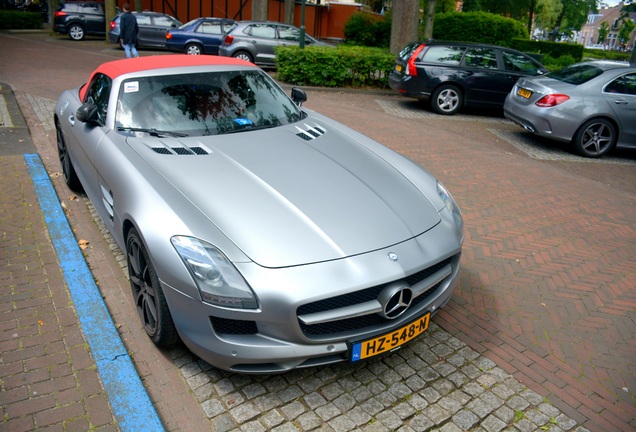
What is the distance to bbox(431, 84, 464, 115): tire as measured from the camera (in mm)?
11625

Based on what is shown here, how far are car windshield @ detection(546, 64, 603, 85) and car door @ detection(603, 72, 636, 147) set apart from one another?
1.18 ft

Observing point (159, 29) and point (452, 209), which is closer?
point (452, 209)

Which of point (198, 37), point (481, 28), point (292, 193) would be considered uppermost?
point (481, 28)

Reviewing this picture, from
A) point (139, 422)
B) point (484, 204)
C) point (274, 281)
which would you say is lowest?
point (139, 422)

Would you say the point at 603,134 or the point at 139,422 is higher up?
the point at 603,134

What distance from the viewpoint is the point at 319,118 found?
16.8 ft

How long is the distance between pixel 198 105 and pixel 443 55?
336 inches

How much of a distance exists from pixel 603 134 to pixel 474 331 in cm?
680

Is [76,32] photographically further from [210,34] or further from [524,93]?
[524,93]

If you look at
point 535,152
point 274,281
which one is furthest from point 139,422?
point 535,152

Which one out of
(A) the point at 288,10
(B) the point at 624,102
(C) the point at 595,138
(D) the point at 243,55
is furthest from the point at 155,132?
(A) the point at 288,10

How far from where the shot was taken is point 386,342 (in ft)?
9.91

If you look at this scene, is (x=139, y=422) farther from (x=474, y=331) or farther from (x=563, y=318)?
(x=563, y=318)

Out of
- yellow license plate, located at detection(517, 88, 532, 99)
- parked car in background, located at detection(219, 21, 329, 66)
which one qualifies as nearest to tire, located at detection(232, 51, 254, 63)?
parked car in background, located at detection(219, 21, 329, 66)
